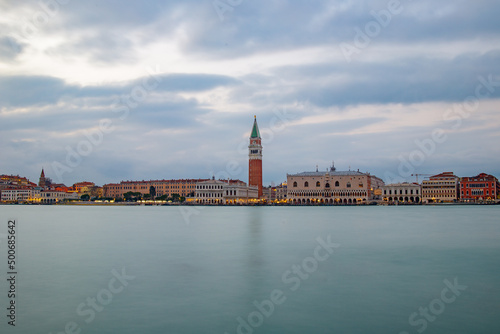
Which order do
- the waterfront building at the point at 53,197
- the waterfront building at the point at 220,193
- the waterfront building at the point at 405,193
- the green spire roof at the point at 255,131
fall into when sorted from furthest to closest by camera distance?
the waterfront building at the point at 53,197, the green spire roof at the point at 255,131, the waterfront building at the point at 220,193, the waterfront building at the point at 405,193

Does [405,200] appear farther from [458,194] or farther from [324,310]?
[324,310]

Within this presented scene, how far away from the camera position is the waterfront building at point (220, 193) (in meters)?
93.0

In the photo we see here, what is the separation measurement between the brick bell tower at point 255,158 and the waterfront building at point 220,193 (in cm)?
204

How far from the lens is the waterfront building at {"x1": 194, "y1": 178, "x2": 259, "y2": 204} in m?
93.0

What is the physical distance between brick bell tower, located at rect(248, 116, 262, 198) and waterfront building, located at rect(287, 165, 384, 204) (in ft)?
20.2

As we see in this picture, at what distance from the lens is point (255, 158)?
3664 inches

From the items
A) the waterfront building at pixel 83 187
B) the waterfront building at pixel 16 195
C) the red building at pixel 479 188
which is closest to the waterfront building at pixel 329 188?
the red building at pixel 479 188

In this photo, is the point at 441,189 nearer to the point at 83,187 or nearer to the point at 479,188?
the point at 479,188

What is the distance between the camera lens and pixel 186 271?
13.5 meters

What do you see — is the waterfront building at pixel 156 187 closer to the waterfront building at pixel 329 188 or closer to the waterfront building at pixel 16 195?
the waterfront building at pixel 16 195

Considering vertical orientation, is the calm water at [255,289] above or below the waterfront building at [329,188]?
below

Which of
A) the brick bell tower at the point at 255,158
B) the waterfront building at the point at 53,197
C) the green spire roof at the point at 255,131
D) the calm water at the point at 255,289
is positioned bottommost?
the calm water at the point at 255,289

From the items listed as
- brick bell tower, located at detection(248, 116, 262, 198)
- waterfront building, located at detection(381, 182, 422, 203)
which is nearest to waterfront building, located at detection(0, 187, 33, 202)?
brick bell tower, located at detection(248, 116, 262, 198)

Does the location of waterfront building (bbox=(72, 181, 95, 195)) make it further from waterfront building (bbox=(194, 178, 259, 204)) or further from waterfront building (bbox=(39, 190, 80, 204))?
waterfront building (bbox=(194, 178, 259, 204))
